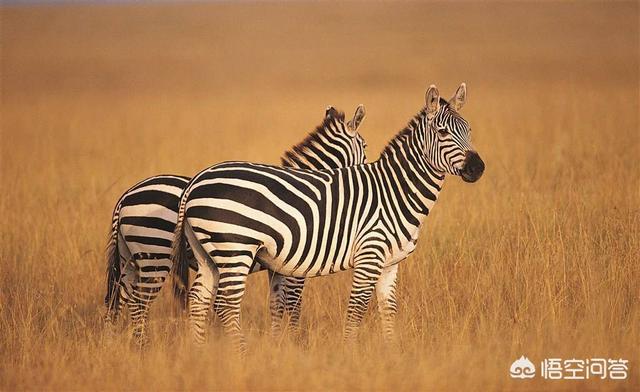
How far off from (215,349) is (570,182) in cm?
678

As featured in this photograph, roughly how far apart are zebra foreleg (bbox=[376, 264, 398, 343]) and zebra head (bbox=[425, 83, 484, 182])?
1.00 metres

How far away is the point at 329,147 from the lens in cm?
773

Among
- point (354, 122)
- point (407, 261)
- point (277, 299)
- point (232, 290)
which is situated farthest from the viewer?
point (407, 261)

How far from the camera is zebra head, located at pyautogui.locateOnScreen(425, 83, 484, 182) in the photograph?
650cm

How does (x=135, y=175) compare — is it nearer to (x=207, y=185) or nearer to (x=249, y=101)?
(x=207, y=185)

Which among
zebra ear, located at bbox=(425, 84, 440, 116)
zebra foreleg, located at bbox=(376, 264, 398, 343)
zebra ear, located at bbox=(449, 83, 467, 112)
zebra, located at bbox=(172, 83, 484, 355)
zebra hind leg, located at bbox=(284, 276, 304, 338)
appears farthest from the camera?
zebra hind leg, located at bbox=(284, 276, 304, 338)

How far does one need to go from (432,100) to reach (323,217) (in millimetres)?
1351

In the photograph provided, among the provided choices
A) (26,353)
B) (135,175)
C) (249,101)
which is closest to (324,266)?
(26,353)

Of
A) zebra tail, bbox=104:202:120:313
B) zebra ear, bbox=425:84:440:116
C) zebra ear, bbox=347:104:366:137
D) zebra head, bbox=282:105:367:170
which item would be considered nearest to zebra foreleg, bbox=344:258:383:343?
zebra ear, bbox=425:84:440:116

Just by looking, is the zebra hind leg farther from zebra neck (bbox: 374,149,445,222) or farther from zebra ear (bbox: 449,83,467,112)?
zebra ear (bbox: 449,83,467,112)

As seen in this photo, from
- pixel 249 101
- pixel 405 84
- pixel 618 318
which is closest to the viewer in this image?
pixel 618 318

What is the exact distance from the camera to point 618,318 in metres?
7.13

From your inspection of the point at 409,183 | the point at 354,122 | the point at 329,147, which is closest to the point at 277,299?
the point at 329,147

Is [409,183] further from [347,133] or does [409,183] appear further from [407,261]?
[407,261]
